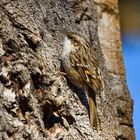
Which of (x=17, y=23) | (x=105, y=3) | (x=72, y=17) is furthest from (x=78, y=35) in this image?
(x=105, y=3)

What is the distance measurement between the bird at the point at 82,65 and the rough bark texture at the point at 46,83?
1.5 inches

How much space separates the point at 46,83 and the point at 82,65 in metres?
0.43

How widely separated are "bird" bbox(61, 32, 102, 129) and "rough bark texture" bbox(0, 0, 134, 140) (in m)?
0.04

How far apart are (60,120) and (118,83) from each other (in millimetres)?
691

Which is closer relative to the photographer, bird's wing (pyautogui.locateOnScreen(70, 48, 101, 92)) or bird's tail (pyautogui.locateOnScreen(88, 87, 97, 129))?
bird's tail (pyautogui.locateOnScreen(88, 87, 97, 129))

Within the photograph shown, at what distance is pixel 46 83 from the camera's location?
8.79ft

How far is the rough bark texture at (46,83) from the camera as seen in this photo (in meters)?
2.48

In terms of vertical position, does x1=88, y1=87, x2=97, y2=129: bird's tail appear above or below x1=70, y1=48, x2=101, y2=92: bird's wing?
below

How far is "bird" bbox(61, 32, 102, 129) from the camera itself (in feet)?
9.48

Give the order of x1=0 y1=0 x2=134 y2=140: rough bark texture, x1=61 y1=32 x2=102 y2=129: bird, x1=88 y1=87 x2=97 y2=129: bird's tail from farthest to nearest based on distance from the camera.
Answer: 1. x1=61 y1=32 x2=102 y2=129: bird
2. x1=88 y1=87 x2=97 y2=129: bird's tail
3. x1=0 y1=0 x2=134 y2=140: rough bark texture

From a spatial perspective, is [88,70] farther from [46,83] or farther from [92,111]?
[46,83]

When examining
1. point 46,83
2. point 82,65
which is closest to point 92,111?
point 46,83

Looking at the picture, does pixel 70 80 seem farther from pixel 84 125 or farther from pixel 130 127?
pixel 130 127

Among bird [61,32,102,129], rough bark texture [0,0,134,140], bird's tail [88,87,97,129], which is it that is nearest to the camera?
rough bark texture [0,0,134,140]
